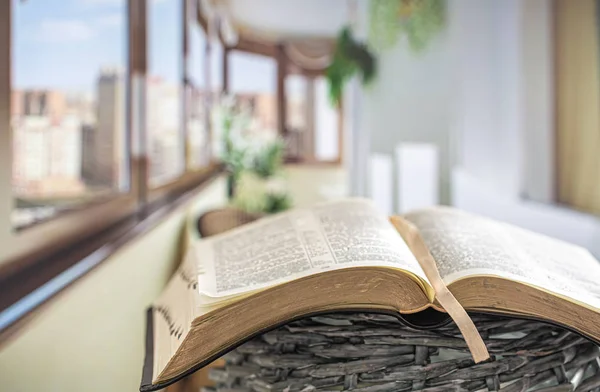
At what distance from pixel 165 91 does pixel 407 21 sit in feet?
5.40

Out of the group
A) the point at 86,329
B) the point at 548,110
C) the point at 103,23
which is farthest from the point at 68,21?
the point at 548,110

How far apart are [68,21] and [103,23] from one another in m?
0.35

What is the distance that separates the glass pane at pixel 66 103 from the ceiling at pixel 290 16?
4.39 m

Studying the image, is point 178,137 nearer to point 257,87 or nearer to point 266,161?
point 266,161

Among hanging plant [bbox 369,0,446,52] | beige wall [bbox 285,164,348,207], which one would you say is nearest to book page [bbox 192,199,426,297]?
hanging plant [bbox 369,0,446,52]

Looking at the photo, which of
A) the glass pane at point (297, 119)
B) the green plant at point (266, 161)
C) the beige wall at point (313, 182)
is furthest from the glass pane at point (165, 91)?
the glass pane at point (297, 119)

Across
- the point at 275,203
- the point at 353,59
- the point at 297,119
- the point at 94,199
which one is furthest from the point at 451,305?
the point at 297,119

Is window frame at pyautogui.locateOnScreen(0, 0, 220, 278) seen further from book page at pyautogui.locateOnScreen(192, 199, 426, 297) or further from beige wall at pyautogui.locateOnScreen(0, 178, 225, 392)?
book page at pyautogui.locateOnScreen(192, 199, 426, 297)

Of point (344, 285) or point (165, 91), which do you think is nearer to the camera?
point (344, 285)

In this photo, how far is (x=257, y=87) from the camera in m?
7.39

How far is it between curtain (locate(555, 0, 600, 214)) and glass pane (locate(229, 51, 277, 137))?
17.3 feet

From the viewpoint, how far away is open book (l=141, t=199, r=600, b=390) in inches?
18.1

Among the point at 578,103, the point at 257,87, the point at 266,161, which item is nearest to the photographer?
the point at 578,103

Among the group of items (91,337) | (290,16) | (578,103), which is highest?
(290,16)
